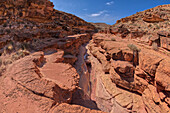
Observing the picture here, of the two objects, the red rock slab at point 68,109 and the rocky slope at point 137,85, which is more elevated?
the red rock slab at point 68,109

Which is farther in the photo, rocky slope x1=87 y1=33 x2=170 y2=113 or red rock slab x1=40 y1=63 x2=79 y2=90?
rocky slope x1=87 y1=33 x2=170 y2=113

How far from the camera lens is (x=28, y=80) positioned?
1.79m

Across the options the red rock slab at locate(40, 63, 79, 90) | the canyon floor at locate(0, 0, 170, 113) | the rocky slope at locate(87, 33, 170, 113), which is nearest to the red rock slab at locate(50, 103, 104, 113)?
the canyon floor at locate(0, 0, 170, 113)

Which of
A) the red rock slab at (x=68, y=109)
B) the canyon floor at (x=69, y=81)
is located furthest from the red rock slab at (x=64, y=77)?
the red rock slab at (x=68, y=109)

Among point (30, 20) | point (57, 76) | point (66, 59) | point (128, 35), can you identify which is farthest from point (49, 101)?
point (128, 35)

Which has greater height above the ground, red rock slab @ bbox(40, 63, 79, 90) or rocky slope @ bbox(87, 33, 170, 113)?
red rock slab @ bbox(40, 63, 79, 90)

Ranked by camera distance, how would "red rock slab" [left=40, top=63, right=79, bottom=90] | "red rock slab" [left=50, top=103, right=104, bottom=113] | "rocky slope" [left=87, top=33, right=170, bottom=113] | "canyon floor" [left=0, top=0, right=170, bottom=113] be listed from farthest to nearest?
1. "rocky slope" [left=87, top=33, right=170, bottom=113]
2. "red rock slab" [left=40, top=63, right=79, bottom=90]
3. "canyon floor" [left=0, top=0, right=170, bottom=113]
4. "red rock slab" [left=50, top=103, right=104, bottom=113]

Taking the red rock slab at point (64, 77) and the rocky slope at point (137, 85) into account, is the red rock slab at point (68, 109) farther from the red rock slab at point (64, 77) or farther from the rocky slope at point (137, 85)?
the rocky slope at point (137, 85)

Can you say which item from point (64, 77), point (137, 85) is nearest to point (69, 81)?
point (64, 77)

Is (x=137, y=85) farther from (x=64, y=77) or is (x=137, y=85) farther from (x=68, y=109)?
(x=68, y=109)

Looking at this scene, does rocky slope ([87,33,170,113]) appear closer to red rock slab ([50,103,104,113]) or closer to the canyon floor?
the canyon floor

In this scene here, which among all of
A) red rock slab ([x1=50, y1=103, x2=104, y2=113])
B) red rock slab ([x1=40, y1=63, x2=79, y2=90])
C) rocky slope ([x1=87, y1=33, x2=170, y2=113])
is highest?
red rock slab ([x1=40, y1=63, x2=79, y2=90])

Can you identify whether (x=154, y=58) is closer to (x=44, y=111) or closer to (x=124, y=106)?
(x=124, y=106)

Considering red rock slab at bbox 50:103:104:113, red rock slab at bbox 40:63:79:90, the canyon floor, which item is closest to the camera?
red rock slab at bbox 50:103:104:113
